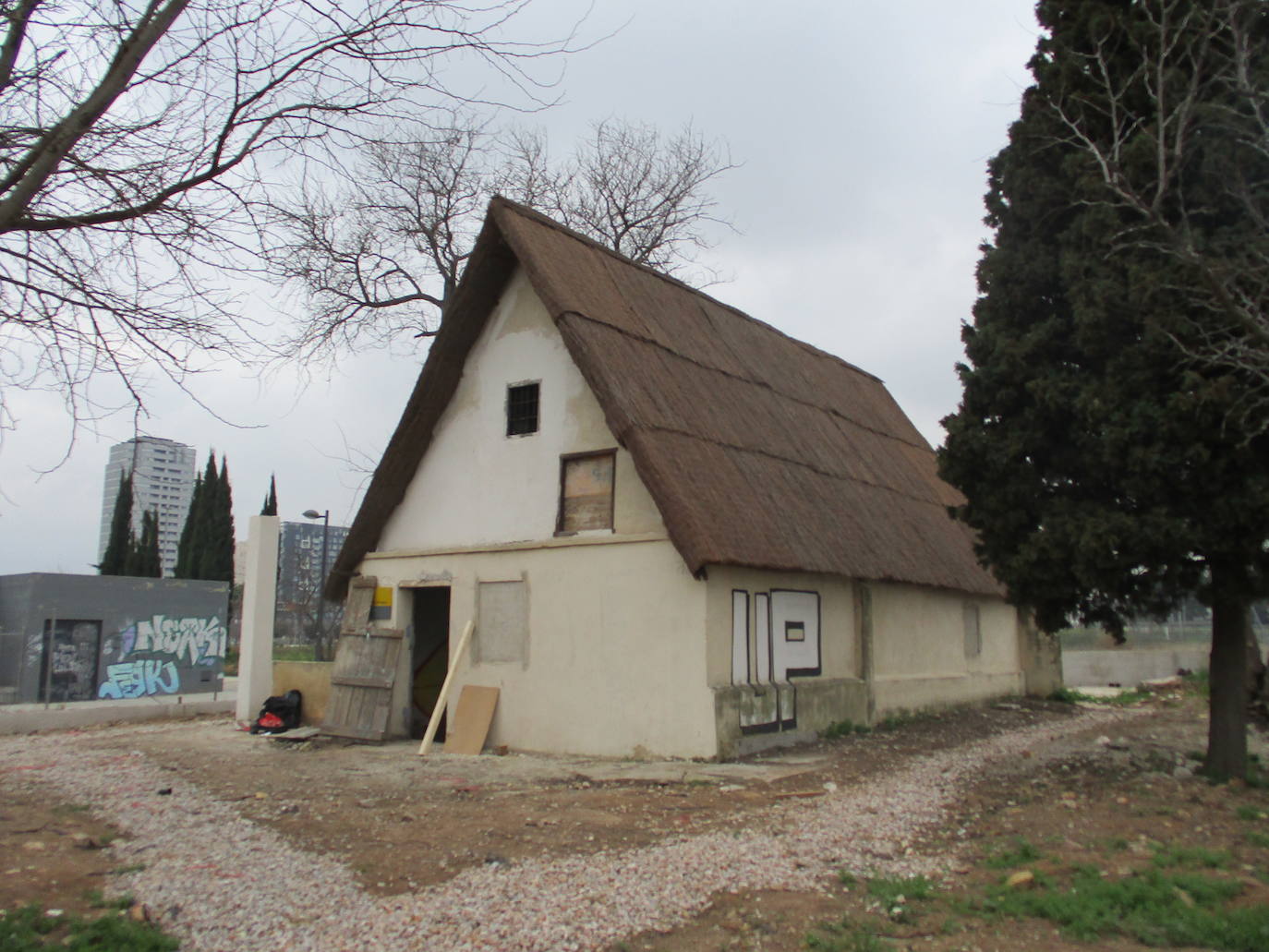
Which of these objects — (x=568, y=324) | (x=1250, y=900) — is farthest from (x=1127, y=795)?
(x=568, y=324)

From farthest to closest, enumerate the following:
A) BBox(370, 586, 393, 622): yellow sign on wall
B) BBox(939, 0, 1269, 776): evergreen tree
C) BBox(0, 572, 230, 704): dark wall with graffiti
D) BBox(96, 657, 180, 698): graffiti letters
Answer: BBox(96, 657, 180, 698): graffiti letters, BBox(0, 572, 230, 704): dark wall with graffiti, BBox(370, 586, 393, 622): yellow sign on wall, BBox(939, 0, 1269, 776): evergreen tree

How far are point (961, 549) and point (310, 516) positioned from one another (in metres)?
19.7

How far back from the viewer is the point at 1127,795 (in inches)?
369

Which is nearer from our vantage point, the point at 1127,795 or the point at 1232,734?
the point at 1127,795

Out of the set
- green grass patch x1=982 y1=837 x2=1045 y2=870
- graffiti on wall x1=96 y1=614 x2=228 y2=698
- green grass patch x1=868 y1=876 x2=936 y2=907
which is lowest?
green grass patch x1=868 y1=876 x2=936 y2=907

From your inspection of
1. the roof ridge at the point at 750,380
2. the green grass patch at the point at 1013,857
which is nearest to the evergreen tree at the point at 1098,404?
the green grass patch at the point at 1013,857

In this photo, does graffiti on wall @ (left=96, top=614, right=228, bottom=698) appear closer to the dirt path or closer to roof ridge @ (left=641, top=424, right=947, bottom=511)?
the dirt path

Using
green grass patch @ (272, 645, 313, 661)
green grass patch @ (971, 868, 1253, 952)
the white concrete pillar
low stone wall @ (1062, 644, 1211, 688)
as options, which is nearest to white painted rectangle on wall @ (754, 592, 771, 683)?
green grass patch @ (971, 868, 1253, 952)

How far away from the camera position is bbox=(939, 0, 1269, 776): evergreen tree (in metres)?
9.34

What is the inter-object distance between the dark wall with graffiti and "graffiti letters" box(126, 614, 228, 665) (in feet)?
0.07

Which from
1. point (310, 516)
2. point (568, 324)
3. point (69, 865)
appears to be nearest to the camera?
point (69, 865)

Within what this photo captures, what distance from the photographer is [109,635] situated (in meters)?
21.9

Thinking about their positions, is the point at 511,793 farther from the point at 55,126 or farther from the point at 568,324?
the point at 55,126

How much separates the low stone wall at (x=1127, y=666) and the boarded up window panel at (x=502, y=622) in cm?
1827
